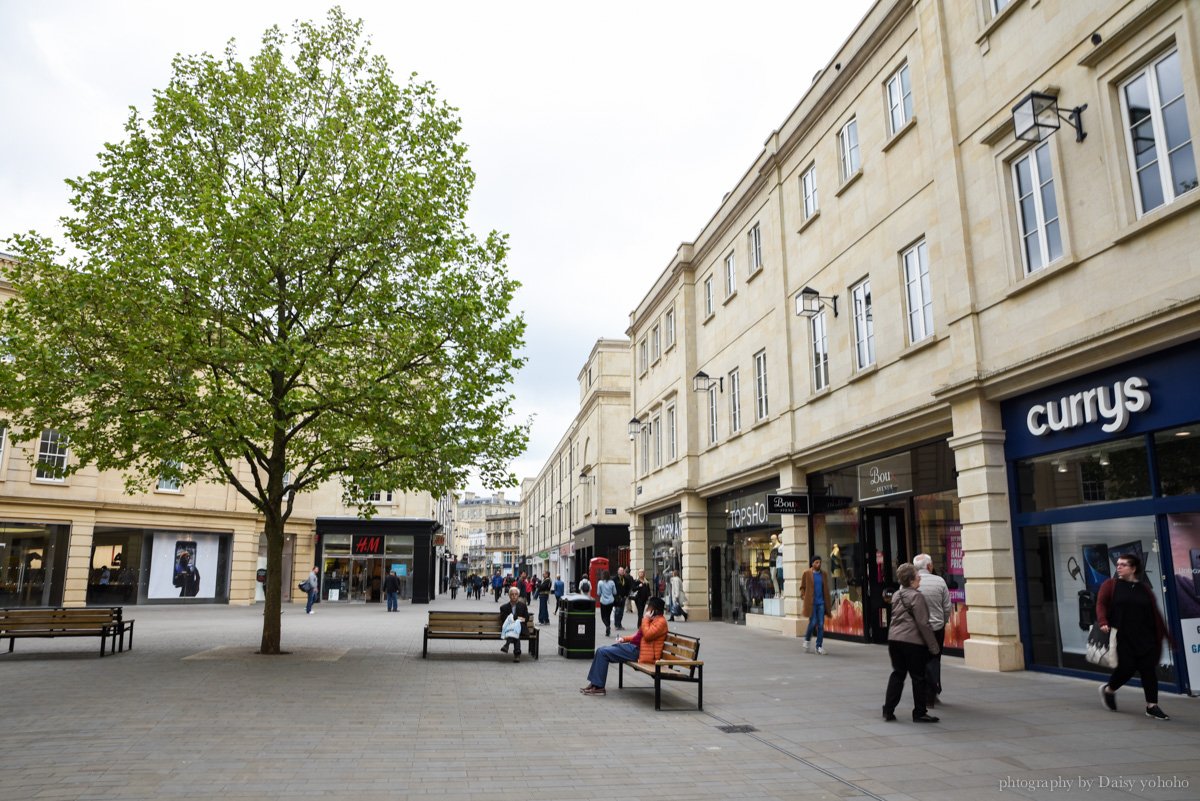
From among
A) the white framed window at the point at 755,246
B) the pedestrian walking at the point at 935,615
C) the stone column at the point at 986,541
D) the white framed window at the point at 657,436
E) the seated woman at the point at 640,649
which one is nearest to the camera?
the pedestrian walking at the point at 935,615

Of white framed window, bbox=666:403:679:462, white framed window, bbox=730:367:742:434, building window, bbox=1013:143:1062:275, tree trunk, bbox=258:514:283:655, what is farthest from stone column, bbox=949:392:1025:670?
white framed window, bbox=666:403:679:462

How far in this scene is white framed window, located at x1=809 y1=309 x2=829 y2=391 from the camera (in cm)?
1812

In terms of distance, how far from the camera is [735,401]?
23594 mm

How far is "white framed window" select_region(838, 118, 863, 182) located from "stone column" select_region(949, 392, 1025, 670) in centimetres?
674

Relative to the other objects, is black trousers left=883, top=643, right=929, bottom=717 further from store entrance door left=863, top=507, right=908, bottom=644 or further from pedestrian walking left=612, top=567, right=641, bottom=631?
pedestrian walking left=612, top=567, right=641, bottom=631

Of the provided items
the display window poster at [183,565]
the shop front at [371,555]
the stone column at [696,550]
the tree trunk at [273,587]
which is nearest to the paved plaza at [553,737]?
the tree trunk at [273,587]

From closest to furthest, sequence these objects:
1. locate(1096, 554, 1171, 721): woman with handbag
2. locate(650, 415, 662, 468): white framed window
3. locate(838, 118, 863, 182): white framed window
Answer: locate(1096, 554, 1171, 721): woman with handbag, locate(838, 118, 863, 182): white framed window, locate(650, 415, 662, 468): white framed window

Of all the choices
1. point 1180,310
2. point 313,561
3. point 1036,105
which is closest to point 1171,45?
point 1036,105

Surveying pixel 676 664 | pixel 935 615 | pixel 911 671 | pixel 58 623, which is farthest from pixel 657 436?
pixel 911 671

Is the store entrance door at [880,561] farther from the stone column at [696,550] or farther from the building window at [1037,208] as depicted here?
the stone column at [696,550]

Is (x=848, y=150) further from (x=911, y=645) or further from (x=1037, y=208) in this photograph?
(x=911, y=645)

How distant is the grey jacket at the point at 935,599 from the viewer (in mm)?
8883

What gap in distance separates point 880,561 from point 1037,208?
750 cm

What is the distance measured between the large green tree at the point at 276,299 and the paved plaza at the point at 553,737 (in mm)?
3874
